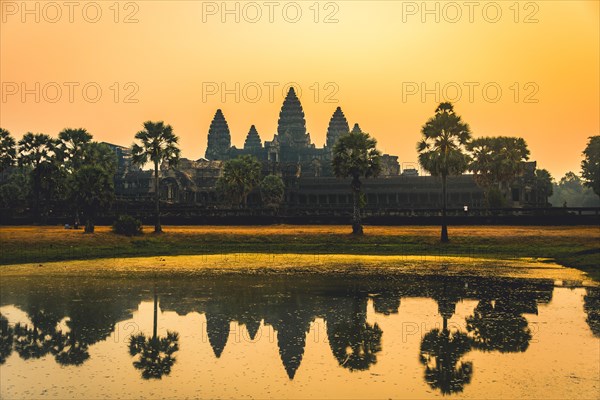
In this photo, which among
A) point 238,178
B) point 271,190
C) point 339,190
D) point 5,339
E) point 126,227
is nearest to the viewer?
point 5,339

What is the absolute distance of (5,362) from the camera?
21.8 metres

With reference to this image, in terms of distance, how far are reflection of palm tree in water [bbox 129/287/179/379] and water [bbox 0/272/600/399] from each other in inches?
2.3

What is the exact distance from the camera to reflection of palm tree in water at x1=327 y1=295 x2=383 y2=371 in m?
22.0

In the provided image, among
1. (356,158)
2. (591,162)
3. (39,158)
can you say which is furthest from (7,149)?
(591,162)

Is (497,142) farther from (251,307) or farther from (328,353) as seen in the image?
(328,353)

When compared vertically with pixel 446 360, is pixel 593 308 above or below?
above

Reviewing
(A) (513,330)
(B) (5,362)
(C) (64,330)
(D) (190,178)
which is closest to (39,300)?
(C) (64,330)

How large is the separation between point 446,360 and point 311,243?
42743 mm

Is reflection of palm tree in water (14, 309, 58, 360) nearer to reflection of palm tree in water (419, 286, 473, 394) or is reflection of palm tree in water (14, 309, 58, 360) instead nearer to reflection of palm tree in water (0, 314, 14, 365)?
reflection of palm tree in water (0, 314, 14, 365)

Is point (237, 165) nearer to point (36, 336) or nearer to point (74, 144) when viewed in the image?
point (74, 144)

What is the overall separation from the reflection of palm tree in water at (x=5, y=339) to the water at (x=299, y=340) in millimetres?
78

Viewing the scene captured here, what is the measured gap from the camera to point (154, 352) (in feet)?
76.4

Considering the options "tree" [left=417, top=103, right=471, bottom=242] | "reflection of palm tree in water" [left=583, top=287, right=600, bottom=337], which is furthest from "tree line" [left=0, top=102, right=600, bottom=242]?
"reflection of palm tree in water" [left=583, top=287, right=600, bottom=337]

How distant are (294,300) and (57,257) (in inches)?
1077
